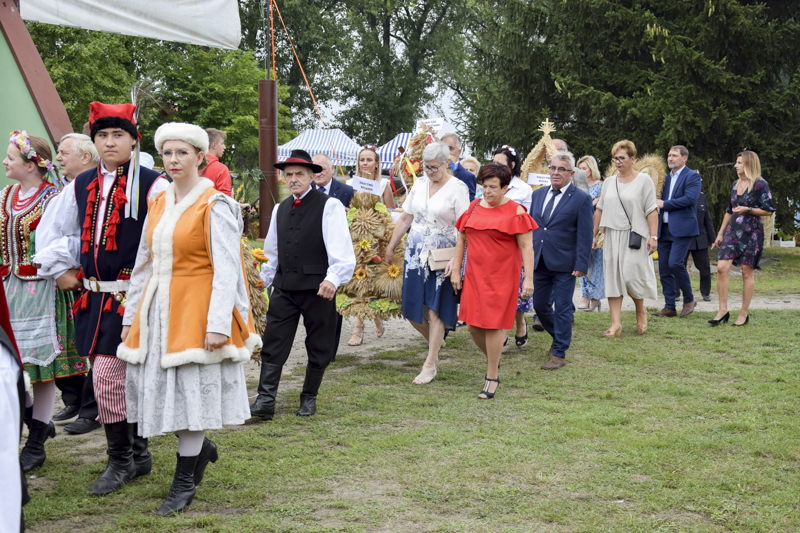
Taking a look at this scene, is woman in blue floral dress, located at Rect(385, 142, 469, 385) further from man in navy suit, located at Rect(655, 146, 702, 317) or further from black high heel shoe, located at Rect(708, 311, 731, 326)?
man in navy suit, located at Rect(655, 146, 702, 317)

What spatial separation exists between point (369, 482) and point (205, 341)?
1.27m

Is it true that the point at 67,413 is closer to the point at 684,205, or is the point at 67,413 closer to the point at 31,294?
the point at 31,294

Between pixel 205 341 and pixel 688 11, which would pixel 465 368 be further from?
pixel 688 11

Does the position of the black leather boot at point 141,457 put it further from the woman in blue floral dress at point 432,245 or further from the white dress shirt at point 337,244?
the woman in blue floral dress at point 432,245

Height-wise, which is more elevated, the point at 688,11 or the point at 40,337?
the point at 688,11

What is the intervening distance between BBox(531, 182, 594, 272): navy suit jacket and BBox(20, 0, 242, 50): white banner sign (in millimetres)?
3767

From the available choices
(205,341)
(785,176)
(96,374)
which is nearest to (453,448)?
(205,341)

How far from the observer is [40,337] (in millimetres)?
4648

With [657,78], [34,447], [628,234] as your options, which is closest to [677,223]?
[628,234]

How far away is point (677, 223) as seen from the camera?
10078mm

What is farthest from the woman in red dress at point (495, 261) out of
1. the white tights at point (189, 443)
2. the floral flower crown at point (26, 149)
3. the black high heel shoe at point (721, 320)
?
the black high heel shoe at point (721, 320)

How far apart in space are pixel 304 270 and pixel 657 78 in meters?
12.3

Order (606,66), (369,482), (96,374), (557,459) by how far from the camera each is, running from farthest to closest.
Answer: (606,66) < (557,459) < (369,482) < (96,374)

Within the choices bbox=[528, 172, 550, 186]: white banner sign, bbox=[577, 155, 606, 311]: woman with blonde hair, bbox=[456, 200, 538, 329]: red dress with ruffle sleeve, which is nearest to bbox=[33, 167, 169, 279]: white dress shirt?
bbox=[456, 200, 538, 329]: red dress with ruffle sleeve
